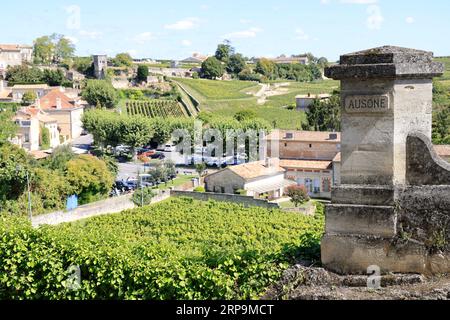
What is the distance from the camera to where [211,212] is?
1372 inches

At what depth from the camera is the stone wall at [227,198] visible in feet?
122

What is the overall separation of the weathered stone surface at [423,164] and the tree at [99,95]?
6988 cm

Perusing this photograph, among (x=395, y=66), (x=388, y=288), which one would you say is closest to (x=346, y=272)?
(x=388, y=288)

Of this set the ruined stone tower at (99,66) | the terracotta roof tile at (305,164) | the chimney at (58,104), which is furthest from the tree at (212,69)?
the terracotta roof tile at (305,164)

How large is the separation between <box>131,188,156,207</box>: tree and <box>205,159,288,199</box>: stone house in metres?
6.56

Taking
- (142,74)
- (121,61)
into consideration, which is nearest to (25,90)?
(142,74)

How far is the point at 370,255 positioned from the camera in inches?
264

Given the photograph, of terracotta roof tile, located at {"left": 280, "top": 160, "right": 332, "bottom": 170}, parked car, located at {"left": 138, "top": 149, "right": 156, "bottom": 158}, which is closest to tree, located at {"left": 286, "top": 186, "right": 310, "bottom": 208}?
terracotta roof tile, located at {"left": 280, "top": 160, "right": 332, "bottom": 170}

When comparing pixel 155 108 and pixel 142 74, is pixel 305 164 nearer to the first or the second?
pixel 155 108

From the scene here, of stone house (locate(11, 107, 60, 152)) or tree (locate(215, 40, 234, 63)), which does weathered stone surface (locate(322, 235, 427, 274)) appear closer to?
stone house (locate(11, 107, 60, 152))

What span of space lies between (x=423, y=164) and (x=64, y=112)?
5987cm

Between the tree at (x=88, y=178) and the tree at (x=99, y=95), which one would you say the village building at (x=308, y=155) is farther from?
the tree at (x=99, y=95)

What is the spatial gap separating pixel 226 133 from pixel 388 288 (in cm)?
4601

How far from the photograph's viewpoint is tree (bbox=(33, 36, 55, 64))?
380ft
